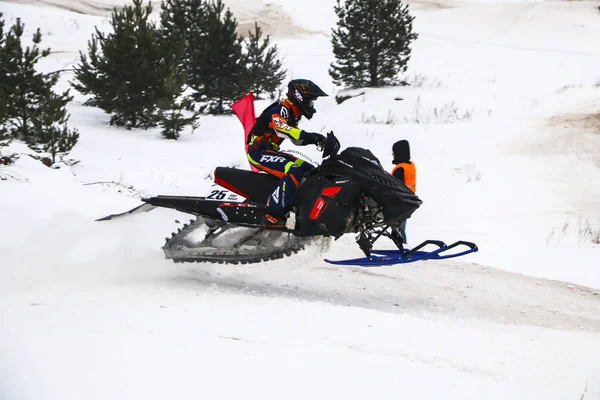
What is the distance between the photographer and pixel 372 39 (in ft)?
68.2

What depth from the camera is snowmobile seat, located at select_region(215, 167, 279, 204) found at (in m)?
6.01

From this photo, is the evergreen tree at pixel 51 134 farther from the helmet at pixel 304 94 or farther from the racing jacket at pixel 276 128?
the helmet at pixel 304 94

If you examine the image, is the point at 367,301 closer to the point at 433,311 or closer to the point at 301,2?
the point at 433,311

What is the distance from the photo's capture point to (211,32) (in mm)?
18984

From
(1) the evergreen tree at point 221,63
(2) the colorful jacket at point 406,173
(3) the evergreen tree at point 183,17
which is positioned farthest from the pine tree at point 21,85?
(3) the evergreen tree at point 183,17

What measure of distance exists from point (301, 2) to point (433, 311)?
129 ft

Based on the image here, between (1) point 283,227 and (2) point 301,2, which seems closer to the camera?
(1) point 283,227

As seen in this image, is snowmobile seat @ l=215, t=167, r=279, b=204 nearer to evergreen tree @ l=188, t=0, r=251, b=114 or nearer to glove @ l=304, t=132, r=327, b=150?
glove @ l=304, t=132, r=327, b=150

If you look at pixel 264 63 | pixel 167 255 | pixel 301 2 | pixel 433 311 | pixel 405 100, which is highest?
pixel 301 2

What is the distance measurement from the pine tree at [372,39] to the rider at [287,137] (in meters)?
15.4

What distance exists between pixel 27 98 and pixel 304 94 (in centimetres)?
982

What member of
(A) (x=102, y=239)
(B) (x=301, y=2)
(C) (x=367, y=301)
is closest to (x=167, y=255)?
(A) (x=102, y=239)

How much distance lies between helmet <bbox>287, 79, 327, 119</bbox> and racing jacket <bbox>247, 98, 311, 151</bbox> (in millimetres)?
62

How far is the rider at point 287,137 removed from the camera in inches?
225
